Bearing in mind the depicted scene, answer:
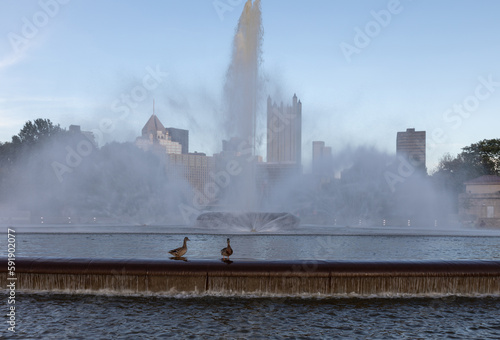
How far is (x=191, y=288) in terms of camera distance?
10.9 meters

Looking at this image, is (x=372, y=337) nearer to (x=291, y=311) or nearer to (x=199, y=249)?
(x=291, y=311)

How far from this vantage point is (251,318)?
9102mm

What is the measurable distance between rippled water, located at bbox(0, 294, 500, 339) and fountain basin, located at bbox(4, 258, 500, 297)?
1.06 ft

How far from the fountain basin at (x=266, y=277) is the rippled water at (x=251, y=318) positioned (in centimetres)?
32

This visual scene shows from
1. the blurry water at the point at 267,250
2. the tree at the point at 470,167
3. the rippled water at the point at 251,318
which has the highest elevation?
the tree at the point at 470,167

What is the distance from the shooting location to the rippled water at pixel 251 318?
8195 mm

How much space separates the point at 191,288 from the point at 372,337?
433 centimetres

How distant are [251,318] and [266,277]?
1.78m

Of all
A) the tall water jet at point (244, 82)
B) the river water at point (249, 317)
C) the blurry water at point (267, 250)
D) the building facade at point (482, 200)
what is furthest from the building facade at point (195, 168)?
the river water at point (249, 317)

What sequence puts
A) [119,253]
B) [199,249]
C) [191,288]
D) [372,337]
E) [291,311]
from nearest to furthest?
[372,337] < [291,311] < [191,288] < [119,253] < [199,249]

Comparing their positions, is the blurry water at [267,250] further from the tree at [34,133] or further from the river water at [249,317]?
the tree at [34,133]

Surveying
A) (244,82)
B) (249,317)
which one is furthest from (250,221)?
(249,317)

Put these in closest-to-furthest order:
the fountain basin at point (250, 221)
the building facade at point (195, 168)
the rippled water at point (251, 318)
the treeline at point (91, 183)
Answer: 1. the rippled water at point (251, 318)
2. the fountain basin at point (250, 221)
3. the treeline at point (91, 183)
4. the building facade at point (195, 168)

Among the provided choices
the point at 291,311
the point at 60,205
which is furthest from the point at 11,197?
the point at 291,311
